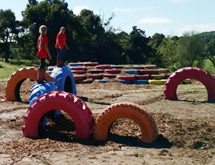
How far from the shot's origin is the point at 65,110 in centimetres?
707

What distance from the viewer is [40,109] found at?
7082 mm

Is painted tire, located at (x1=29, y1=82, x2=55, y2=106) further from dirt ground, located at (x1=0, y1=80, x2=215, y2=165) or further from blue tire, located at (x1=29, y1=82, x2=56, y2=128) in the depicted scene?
dirt ground, located at (x1=0, y1=80, x2=215, y2=165)

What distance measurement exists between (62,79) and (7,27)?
103 feet

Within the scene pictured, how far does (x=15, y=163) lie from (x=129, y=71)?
1428cm

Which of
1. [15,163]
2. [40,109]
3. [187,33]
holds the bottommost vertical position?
[15,163]

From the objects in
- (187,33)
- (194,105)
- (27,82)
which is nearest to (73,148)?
(194,105)

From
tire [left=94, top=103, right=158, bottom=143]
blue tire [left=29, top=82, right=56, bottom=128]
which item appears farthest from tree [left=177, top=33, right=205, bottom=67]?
tire [left=94, top=103, right=158, bottom=143]

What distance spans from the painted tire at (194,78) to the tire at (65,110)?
632 centimetres

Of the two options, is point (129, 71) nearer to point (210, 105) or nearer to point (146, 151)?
point (210, 105)

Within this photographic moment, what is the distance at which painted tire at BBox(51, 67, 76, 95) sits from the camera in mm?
10188

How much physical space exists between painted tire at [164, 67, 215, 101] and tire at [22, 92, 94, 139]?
6.32 m

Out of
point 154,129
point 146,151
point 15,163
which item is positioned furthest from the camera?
point 154,129

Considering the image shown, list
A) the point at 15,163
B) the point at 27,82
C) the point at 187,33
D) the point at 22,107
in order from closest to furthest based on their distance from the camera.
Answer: the point at 15,163
the point at 22,107
the point at 27,82
the point at 187,33

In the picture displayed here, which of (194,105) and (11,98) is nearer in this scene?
(194,105)
